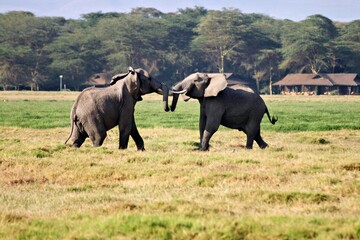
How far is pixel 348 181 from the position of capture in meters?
12.5

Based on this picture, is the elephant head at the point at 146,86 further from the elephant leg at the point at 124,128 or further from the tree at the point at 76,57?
the tree at the point at 76,57

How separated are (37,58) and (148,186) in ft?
254

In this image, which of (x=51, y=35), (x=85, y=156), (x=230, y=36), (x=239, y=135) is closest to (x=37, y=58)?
(x=51, y=35)

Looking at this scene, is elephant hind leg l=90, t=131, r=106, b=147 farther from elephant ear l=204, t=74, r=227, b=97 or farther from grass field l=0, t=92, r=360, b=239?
elephant ear l=204, t=74, r=227, b=97

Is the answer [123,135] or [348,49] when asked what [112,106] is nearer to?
[123,135]

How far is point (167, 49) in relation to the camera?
9712 cm

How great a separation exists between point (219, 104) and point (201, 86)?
567 millimetres

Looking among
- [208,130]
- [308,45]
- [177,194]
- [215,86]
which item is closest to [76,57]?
[308,45]

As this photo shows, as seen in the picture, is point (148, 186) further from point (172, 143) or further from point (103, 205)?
point (172, 143)

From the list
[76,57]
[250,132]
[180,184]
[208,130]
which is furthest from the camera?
[76,57]

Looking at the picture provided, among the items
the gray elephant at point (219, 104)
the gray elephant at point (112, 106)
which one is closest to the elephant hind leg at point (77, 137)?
the gray elephant at point (112, 106)

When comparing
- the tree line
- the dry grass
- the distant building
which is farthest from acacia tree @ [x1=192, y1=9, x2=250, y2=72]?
the dry grass

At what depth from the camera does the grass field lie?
9180 mm

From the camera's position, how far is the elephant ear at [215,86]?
58.1 ft
